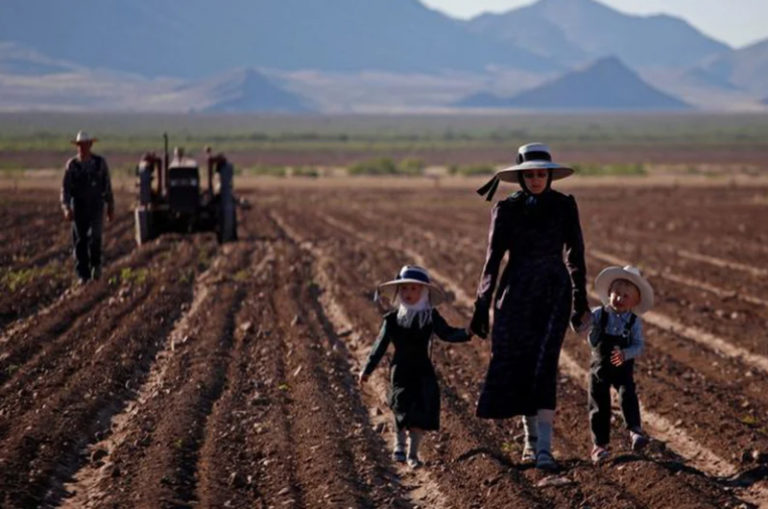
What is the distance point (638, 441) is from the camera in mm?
8211

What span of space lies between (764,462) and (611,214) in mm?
24876

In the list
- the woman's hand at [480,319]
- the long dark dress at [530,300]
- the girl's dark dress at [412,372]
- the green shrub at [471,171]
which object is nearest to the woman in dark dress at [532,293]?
the long dark dress at [530,300]

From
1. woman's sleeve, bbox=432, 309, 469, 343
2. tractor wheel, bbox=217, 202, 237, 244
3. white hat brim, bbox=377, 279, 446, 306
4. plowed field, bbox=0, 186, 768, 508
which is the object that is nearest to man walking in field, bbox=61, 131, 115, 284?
plowed field, bbox=0, 186, 768, 508

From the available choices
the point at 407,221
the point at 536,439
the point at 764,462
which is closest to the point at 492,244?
the point at 536,439

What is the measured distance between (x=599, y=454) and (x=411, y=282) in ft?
4.89

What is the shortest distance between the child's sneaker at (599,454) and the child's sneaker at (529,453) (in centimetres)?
Answer: 35

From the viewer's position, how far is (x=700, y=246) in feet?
78.4

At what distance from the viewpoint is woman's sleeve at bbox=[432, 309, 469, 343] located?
25.7 ft

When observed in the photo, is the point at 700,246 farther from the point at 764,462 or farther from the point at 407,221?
the point at 764,462

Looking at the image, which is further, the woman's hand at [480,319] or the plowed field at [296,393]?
the woman's hand at [480,319]

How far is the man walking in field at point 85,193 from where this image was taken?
48.5 ft

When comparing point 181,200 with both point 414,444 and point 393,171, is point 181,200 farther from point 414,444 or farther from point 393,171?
point 393,171

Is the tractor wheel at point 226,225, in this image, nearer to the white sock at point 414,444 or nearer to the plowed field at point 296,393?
Answer: the plowed field at point 296,393

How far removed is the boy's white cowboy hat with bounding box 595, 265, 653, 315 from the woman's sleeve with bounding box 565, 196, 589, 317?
11.7 inches
